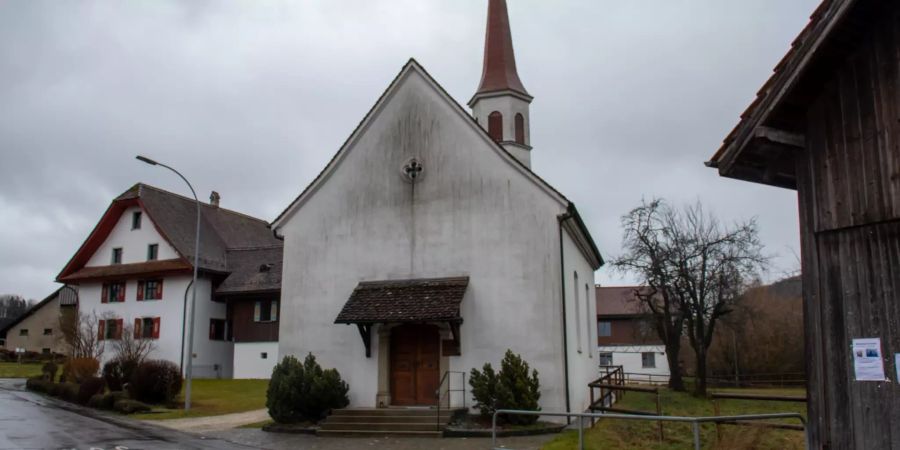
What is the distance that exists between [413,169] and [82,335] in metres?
22.0

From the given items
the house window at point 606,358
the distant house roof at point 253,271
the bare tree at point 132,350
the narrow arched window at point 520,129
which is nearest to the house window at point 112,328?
the bare tree at point 132,350

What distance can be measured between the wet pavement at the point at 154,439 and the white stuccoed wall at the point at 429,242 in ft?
10.1

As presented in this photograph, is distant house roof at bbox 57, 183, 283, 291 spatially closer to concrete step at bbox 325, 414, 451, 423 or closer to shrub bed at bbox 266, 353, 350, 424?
shrub bed at bbox 266, 353, 350, 424

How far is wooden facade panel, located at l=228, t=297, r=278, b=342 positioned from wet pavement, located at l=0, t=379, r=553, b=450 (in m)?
18.2

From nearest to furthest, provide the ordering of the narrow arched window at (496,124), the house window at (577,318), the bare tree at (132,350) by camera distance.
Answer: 1. the house window at (577,318)
2. the bare tree at (132,350)
3. the narrow arched window at (496,124)

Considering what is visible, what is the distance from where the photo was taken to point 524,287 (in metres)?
19.2

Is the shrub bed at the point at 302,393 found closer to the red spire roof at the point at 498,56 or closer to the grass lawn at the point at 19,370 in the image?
the red spire roof at the point at 498,56

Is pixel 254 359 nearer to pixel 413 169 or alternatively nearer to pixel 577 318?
pixel 577 318

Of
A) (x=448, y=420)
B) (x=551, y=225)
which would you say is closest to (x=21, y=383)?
(x=448, y=420)

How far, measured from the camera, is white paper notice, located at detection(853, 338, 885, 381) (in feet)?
23.2

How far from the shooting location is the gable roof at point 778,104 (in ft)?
23.6

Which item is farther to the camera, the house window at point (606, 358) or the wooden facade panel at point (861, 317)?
the house window at point (606, 358)

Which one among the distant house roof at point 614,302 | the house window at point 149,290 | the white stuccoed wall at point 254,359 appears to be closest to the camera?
the white stuccoed wall at point 254,359

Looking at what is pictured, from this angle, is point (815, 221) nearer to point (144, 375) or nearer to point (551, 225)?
point (551, 225)
